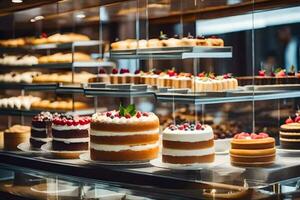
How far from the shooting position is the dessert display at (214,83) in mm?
3725

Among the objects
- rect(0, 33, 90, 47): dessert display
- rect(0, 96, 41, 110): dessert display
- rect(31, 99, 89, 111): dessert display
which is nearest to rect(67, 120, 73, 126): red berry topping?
rect(31, 99, 89, 111): dessert display

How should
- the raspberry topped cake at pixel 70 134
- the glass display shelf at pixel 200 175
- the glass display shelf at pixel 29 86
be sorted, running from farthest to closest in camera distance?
1. the glass display shelf at pixel 29 86
2. the raspberry topped cake at pixel 70 134
3. the glass display shelf at pixel 200 175

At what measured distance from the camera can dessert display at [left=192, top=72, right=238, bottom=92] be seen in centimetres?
372

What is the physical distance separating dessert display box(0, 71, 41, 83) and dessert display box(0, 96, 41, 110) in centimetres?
21

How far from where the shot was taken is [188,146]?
112 inches

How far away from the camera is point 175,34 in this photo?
4688 millimetres

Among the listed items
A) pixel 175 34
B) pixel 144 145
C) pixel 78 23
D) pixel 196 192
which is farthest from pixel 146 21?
pixel 196 192

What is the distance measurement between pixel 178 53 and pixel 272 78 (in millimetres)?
727

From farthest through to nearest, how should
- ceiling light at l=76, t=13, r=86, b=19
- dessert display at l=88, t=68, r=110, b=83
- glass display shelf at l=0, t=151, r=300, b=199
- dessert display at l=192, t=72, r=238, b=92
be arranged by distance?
1. ceiling light at l=76, t=13, r=86, b=19
2. dessert display at l=88, t=68, r=110, b=83
3. dessert display at l=192, t=72, r=238, b=92
4. glass display shelf at l=0, t=151, r=300, b=199

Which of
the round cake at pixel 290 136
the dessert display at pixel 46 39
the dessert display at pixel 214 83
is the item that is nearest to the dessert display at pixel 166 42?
the dessert display at pixel 214 83

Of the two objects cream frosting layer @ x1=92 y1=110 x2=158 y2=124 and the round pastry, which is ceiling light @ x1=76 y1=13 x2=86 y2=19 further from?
cream frosting layer @ x1=92 y1=110 x2=158 y2=124

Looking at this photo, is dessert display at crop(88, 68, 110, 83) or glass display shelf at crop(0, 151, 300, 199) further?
dessert display at crop(88, 68, 110, 83)

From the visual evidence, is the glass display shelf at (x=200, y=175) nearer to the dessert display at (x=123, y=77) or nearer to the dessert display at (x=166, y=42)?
the dessert display at (x=166, y=42)

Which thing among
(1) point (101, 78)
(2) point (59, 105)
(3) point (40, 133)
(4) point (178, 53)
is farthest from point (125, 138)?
(2) point (59, 105)
